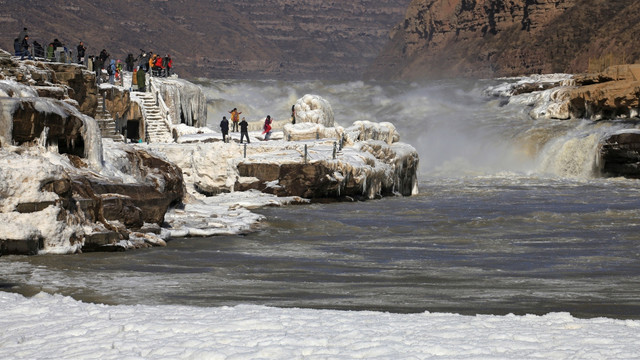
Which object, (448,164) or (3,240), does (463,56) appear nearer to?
(448,164)

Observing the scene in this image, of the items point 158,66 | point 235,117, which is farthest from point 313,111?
point 158,66

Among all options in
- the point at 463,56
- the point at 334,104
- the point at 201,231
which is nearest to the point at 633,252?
the point at 201,231

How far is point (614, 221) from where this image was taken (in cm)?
2867

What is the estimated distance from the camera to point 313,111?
137 ft

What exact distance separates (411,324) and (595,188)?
3034 centimetres

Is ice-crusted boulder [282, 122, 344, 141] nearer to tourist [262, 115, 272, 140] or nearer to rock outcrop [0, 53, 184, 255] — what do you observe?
tourist [262, 115, 272, 140]

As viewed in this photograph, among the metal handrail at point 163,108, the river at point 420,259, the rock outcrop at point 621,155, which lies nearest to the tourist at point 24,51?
the metal handrail at point 163,108

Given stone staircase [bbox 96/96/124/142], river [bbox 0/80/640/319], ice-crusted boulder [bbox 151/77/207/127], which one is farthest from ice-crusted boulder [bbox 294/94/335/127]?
stone staircase [bbox 96/96/124/142]

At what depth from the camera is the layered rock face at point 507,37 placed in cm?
10694

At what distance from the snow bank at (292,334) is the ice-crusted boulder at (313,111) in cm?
2918

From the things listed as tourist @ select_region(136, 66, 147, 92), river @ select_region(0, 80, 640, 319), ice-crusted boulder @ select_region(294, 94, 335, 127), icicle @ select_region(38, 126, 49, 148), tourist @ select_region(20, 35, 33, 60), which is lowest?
river @ select_region(0, 80, 640, 319)

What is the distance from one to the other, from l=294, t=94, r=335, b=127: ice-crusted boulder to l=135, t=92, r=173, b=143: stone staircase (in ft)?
17.2

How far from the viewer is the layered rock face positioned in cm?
10694

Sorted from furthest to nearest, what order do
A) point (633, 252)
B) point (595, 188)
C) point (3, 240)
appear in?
point (595, 188) < point (633, 252) < point (3, 240)
